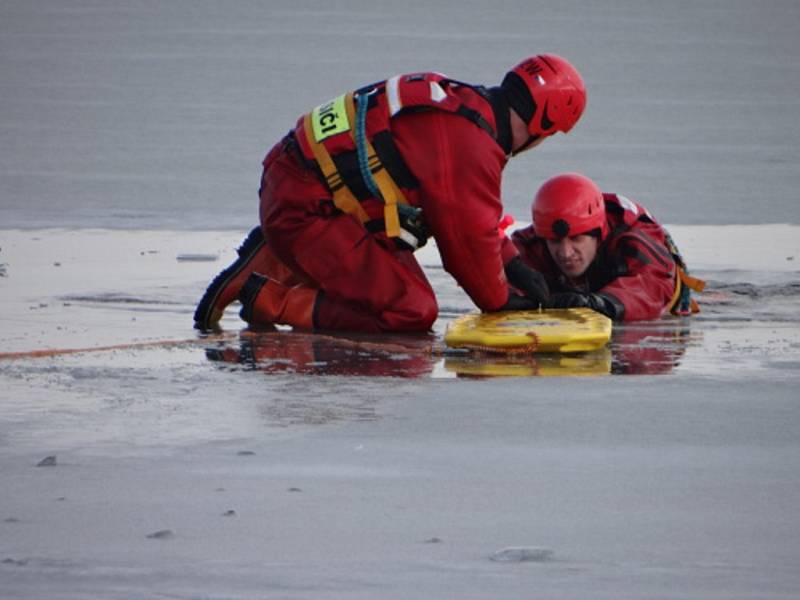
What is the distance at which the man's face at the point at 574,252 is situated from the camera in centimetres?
947

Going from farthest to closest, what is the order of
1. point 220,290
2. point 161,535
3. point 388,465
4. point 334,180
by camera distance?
point 220,290, point 334,180, point 388,465, point 161,535

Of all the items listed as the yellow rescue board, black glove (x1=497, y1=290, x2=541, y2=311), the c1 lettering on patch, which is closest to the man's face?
black glove (x1=497, y1=290, x2=541, y2=311)

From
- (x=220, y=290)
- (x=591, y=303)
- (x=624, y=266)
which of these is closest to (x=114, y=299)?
(x=220, y=290)

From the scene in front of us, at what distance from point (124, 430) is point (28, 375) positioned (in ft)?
4.10

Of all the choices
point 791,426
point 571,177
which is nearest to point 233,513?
point 791,426

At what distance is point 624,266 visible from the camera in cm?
944

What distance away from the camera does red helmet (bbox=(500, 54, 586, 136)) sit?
8547 millimetres

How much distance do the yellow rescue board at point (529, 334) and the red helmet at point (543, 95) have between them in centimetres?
90

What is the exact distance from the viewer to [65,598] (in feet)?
14.2

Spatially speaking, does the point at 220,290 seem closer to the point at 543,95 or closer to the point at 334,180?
the point at 334,180

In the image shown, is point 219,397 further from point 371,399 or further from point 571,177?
point 571,177

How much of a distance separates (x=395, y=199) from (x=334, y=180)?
350 mm

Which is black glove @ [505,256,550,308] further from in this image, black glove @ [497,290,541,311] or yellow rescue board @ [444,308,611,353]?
yellow rescue board @ [444,308,611,353]

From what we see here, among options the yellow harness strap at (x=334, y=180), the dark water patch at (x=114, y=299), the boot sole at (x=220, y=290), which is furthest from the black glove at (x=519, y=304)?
the dark water patch at (x=114, y=299)
